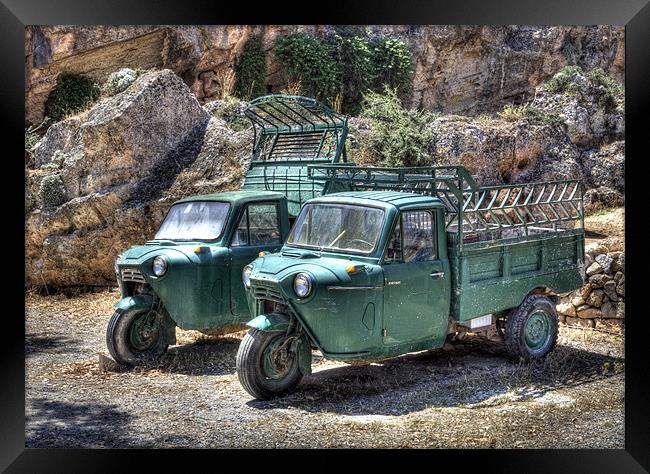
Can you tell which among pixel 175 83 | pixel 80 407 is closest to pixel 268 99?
pixel 175 83

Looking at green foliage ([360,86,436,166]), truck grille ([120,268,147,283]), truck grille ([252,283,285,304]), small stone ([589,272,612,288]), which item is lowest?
small stone ([589,272,612,288])

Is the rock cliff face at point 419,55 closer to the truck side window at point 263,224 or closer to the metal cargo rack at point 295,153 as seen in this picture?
the metal cargo rack at point 295,153

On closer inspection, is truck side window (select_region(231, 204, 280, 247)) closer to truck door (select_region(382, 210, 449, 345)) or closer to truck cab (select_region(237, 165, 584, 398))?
truck cab (select_region(237, 165, 584, 398))

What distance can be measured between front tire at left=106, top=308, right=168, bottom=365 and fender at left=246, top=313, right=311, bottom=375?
1809 millimetres

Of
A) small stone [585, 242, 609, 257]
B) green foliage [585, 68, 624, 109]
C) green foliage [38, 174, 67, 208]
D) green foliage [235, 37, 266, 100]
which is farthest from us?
green foliage [235, 37, 266, 100]

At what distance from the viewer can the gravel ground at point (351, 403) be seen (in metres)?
6.76

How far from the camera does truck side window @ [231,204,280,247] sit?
8633 mm

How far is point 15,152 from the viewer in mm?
6703

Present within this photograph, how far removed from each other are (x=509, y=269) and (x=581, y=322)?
6.98ft

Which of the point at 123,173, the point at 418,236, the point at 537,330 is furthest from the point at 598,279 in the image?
the point at 123,173

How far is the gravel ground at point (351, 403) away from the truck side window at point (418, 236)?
1.22 m

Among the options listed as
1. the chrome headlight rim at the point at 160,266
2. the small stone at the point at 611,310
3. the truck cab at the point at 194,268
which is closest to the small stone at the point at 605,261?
the small stone at the point at 611,310

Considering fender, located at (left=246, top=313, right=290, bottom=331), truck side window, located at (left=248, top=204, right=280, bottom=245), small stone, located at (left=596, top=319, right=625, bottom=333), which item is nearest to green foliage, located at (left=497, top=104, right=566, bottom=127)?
small stone, located at (left=596, top=319, right=625, bottom=333)

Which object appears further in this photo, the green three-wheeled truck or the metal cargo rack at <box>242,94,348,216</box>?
the metal cargo rack at <box>242,94,348,216</box>
